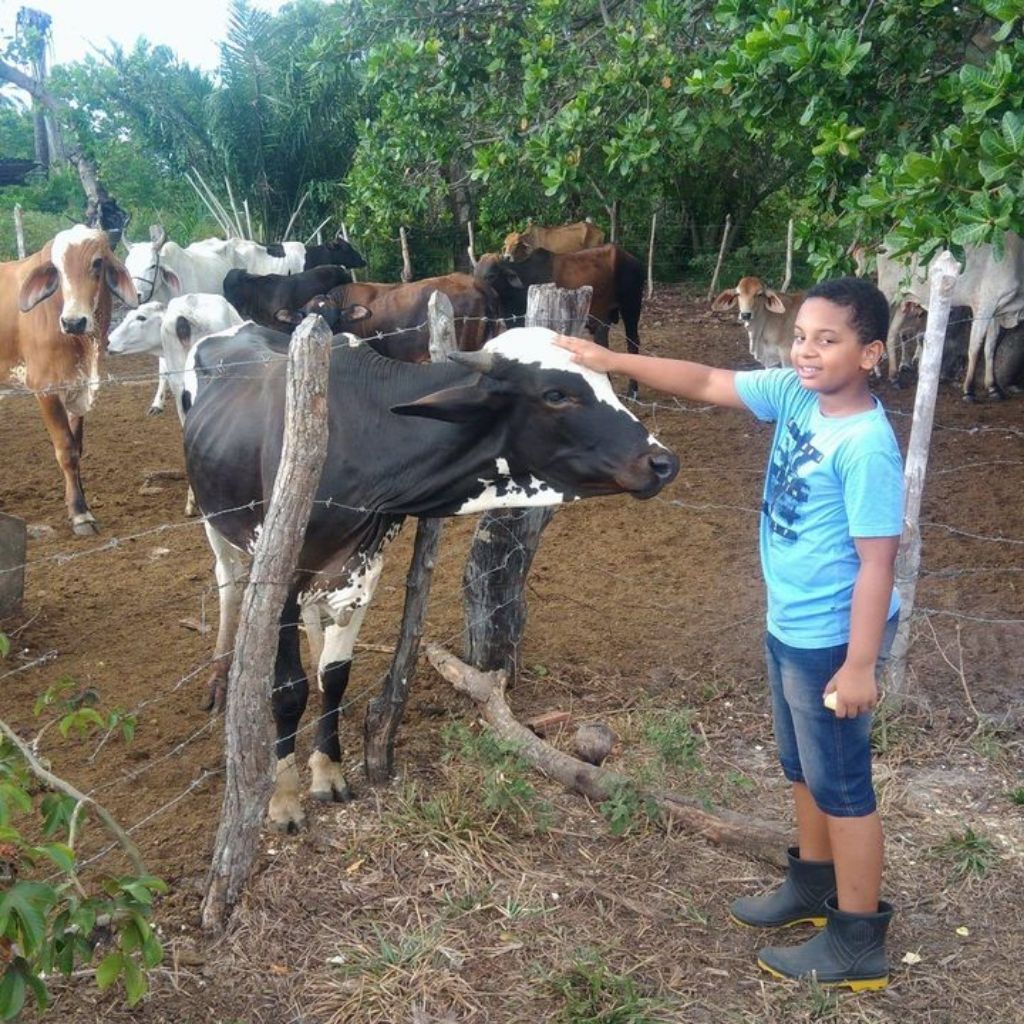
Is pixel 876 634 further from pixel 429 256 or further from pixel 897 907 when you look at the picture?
pixel 429 256

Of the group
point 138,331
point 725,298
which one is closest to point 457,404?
point 138,331

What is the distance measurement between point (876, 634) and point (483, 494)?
1401mm

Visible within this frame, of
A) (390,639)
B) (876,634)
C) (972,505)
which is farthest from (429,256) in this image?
(876,634)

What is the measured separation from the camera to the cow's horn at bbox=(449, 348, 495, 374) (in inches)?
126

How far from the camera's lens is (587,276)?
454 inches

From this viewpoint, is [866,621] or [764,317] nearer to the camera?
[866,621]

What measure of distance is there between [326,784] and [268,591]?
1079 millimetres

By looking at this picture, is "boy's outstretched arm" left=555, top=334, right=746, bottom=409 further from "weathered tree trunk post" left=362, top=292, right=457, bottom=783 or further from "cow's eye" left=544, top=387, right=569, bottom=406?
"weathered tree trunk post" left=362, top=292, right=457, bottom=783

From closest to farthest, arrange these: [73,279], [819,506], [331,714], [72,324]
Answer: [819,506]
[331,714]
[72,324]
[73,279]

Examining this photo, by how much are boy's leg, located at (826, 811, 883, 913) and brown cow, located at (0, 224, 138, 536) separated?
211 inches

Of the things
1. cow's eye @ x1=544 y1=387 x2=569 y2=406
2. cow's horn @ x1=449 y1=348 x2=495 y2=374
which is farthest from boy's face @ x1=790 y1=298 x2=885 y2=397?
cow's horn @ x1=449 y1=348 x2=495 y2=374

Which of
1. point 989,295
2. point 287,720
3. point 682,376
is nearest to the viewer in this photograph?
point 682,376

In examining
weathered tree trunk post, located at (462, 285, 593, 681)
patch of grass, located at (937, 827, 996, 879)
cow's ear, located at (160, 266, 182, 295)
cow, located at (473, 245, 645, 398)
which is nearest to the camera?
patch of grass, located at (937, 827, 996, 879)

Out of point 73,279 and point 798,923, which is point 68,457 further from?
point 798,923
